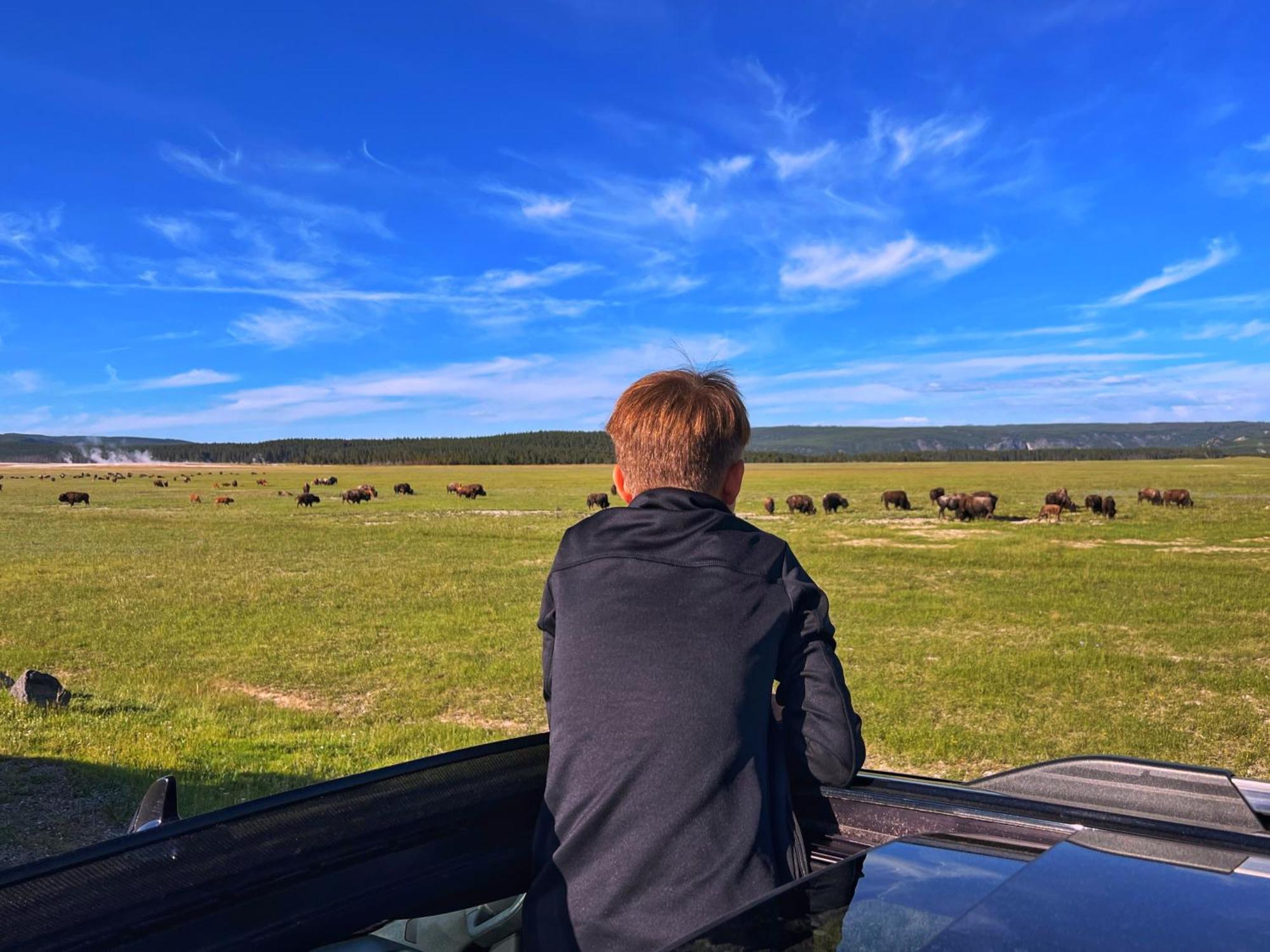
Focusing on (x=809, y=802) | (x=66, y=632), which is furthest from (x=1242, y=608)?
(x=66, y=632)

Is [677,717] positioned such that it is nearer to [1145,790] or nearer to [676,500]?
[676,500]

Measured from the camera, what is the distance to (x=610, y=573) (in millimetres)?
1913

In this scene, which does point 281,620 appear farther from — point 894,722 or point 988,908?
point 988,908

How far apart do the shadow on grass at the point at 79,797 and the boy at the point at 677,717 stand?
12.9 ft

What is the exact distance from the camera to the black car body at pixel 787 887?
1172 millimetres

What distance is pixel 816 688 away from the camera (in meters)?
1.94

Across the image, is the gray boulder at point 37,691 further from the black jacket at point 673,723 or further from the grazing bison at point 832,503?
the grazing bison at point 832,503

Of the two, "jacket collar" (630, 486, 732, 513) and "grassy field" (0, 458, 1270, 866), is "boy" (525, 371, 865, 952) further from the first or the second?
"grassy field" (0, 458, 1270, 866)

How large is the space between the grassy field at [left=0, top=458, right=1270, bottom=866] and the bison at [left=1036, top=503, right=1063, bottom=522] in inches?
180

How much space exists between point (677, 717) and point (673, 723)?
14 millimetres

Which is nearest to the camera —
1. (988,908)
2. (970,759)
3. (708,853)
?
(988,908)

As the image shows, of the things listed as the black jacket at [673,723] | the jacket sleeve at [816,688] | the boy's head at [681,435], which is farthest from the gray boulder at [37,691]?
the jacket sleeve at [816,688]

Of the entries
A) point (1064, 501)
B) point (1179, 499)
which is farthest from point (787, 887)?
point (1179, 499)

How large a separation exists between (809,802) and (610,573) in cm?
80
